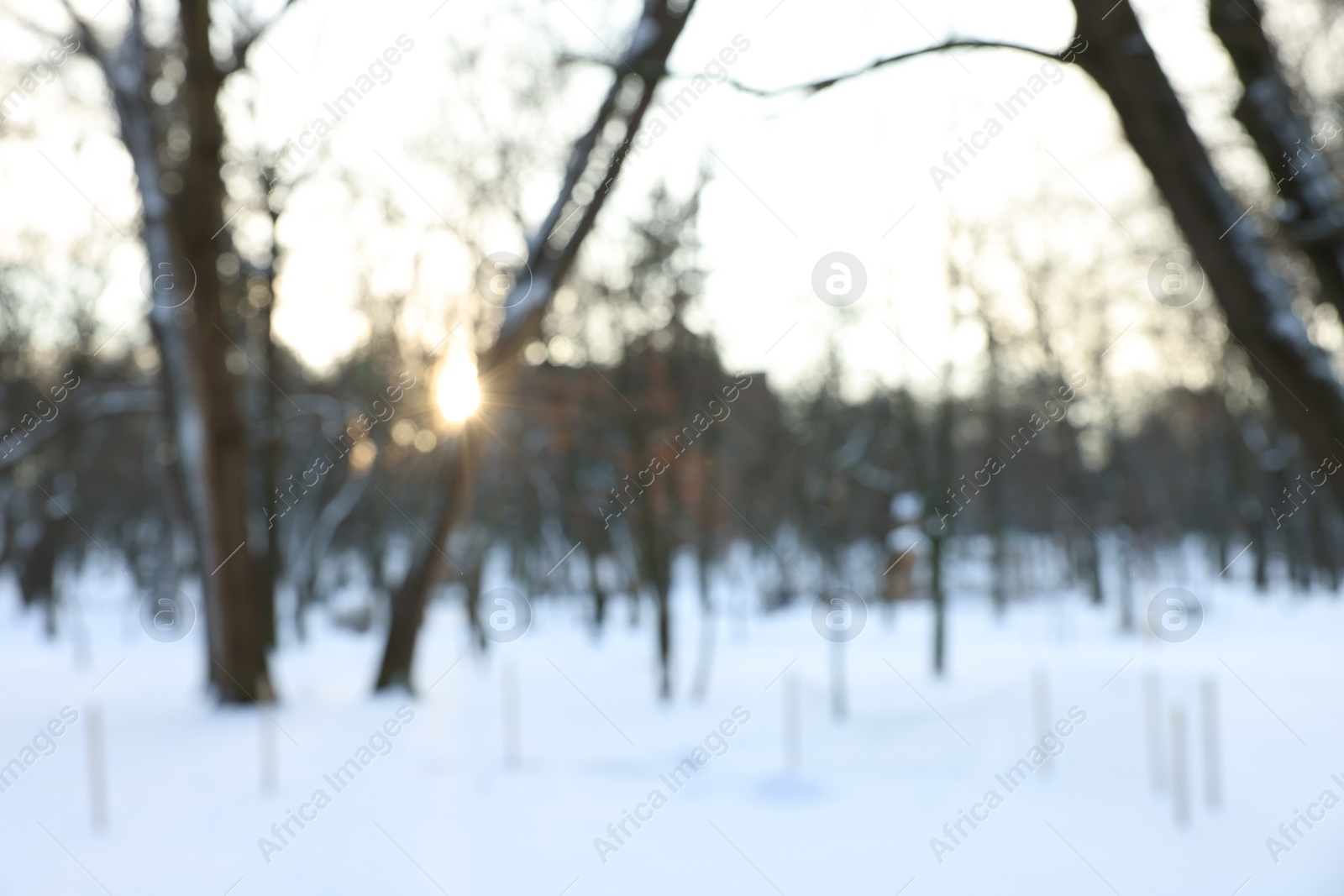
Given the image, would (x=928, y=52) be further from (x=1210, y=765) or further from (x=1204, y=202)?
(x=1210, y=765)

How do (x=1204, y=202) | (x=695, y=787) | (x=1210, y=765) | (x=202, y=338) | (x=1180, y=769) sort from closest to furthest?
(x=1204, y=202) < (x=1180, y=769) < (x=1210, y=765) < (x=695, y=787) < (x=202, y=338)

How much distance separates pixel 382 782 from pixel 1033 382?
23.2 m

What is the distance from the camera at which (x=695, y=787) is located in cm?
885

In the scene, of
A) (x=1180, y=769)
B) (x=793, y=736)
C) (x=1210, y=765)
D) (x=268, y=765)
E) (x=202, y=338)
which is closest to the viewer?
(x=1180, y=769)

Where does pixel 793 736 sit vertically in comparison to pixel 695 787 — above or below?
above

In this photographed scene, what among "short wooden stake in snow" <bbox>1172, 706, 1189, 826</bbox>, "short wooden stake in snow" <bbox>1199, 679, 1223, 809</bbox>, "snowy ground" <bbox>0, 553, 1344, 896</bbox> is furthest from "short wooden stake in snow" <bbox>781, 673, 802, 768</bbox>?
"short wooden stake in snow" <bbox>1199, 679, 1223, 809</bbox>

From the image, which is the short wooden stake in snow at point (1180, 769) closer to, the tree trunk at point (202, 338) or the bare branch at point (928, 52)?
the bare branch at point (928, 52)

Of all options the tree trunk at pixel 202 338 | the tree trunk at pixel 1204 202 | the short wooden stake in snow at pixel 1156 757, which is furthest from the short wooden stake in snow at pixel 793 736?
the tree trunk at pixel 1204 202

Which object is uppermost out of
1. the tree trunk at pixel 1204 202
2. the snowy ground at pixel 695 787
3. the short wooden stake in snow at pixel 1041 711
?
the tree trunk at pixel 1204 202

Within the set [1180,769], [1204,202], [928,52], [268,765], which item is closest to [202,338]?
[268,765]

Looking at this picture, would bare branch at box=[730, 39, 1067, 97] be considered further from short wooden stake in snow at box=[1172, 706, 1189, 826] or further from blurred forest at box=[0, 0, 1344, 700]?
short wooden stake in snow at box=[1172, 706, 1189, 826]

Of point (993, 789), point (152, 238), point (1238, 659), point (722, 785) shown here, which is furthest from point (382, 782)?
point (1238, 659)

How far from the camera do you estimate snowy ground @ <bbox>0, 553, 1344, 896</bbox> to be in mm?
6492

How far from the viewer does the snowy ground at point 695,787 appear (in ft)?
21.3
